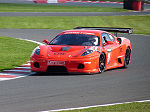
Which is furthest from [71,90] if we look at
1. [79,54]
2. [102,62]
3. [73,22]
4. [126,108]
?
[73,22]

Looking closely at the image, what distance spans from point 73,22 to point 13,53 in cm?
1838

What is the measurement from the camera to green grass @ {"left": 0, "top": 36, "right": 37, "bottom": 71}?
13.8m

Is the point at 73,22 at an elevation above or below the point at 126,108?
below

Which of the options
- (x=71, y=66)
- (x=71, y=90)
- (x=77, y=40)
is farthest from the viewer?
(x=77, y=40)

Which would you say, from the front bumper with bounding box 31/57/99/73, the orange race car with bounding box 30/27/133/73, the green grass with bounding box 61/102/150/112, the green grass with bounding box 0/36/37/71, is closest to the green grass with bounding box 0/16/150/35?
the green grass with bounding box 0/36/37/71

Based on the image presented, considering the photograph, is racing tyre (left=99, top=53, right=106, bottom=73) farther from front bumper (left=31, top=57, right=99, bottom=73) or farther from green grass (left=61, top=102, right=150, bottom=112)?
green grass (left=61, top=102, right=150, bottom=112)

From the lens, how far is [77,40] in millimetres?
12484

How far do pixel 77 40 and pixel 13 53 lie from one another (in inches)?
188

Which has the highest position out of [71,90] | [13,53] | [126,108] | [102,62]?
[126,108]

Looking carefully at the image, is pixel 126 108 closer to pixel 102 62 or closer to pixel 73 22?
pixel 102 62

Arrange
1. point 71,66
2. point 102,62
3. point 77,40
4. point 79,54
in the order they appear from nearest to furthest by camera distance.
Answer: point 71,66, point 79,54, point 102,62, point 77,40

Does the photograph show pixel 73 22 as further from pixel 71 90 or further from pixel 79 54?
pixel 71 90

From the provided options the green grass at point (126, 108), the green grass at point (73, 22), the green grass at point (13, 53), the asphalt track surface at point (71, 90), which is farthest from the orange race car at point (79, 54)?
the green grass at point (73, 22)

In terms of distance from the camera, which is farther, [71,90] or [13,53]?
[13,53]
